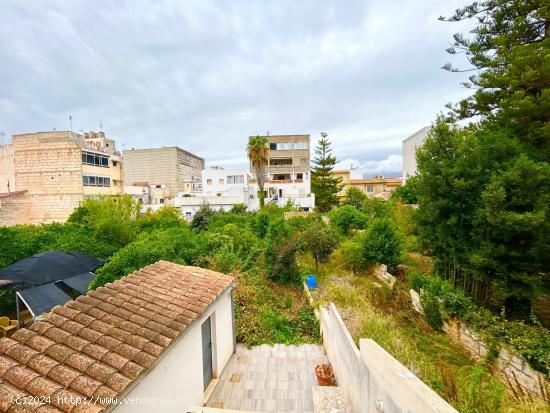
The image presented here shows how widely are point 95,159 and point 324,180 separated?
1027 inches

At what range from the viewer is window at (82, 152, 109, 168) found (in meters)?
26.5

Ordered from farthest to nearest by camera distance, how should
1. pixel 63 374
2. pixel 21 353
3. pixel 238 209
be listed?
pixel 238 209, pixel 21 353, pixel 63 374

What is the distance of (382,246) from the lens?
1174 cm

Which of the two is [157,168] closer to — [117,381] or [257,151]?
[257,151]

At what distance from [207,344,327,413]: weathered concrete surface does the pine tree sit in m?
25.0

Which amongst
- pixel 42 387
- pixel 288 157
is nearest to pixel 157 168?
pixel 288 157

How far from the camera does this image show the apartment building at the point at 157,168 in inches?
1510

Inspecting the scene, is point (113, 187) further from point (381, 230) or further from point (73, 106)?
point (381, 230)

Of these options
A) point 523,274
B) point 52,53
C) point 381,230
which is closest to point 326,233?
point 381,230

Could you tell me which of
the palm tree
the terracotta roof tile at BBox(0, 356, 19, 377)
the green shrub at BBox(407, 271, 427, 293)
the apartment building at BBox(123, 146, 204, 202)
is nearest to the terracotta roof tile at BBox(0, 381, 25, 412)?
the terracotta roof tile at BBox(0, 356, 19, 377)

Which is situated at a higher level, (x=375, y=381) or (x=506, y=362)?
(x=375, y=381)

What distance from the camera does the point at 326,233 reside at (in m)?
12.0

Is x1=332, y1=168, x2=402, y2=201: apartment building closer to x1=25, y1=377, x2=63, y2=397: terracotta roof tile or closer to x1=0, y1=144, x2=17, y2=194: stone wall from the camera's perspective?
x1=0, y1=144, x2=17, y2=194: stone wall

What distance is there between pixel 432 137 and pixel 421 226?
3.12 metres
